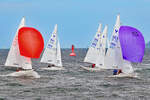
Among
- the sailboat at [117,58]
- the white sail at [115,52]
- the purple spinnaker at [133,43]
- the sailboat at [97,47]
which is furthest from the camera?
the sailboat at [97,47]

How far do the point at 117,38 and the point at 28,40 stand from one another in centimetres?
905

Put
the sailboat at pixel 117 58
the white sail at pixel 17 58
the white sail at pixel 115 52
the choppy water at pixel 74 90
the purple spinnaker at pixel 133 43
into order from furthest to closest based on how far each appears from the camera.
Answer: the white sail at pixel 115 52
the sailboat at pixel 117 58
the white sail at pixel 17 58
the purple spinnaker at pixel 133 43
the choppy water at pixel 74 90

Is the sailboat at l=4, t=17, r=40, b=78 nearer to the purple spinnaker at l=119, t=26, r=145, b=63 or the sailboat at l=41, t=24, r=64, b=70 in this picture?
the purple spinnaker at l=119, t=26, r=145, b=63

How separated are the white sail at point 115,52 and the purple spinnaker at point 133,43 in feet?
5.03

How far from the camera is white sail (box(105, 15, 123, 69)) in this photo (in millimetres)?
36250

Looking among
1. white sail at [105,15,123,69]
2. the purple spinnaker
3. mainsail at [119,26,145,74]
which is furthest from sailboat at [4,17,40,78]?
the purple spinnaker

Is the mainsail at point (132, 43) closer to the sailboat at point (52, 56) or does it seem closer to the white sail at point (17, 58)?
the white sail at point (17, 58)

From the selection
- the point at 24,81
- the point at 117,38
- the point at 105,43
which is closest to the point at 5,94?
the point at 24,81

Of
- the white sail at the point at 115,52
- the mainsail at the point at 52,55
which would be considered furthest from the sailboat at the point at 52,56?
the white sail at the point at 115,52

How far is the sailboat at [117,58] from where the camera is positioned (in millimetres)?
35741

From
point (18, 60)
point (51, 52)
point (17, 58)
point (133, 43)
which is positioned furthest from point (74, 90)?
point (51, 52)

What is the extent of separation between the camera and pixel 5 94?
26.5 metres

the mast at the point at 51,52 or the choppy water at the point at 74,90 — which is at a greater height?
the mast at the point at 51,52

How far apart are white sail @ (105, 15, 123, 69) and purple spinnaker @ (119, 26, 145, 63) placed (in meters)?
1.53
